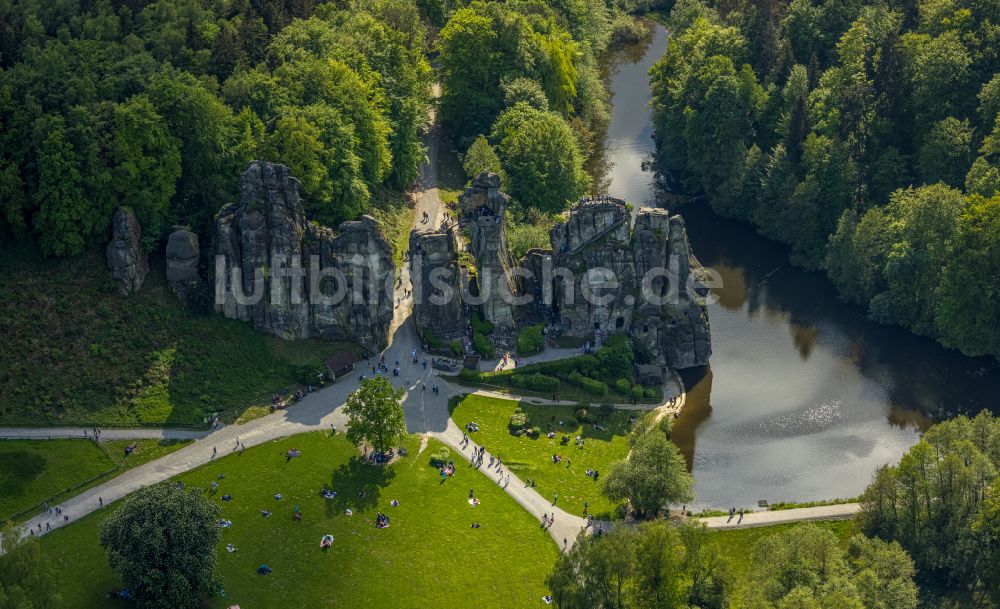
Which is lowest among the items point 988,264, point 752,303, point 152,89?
point 752,303

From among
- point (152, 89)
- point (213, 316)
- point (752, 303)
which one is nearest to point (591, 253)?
point (752, 303)

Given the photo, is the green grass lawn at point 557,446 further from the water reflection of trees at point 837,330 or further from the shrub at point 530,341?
the water reflection of trees at point 837,330

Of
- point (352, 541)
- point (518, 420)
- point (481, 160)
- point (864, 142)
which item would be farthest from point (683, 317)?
point (352, 541)

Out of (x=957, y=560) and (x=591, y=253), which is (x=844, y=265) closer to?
(x=591, y=253)

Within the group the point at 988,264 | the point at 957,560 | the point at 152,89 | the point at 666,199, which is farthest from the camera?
the point at 666,199

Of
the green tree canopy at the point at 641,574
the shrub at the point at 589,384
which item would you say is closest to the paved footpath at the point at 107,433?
the shrub at the point at 589,384

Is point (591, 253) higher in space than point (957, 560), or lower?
higher

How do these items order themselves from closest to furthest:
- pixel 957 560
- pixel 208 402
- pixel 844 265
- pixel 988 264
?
pixel 957 560 → pixel 208 402 → pixel 988 264 → pixel 844 265
